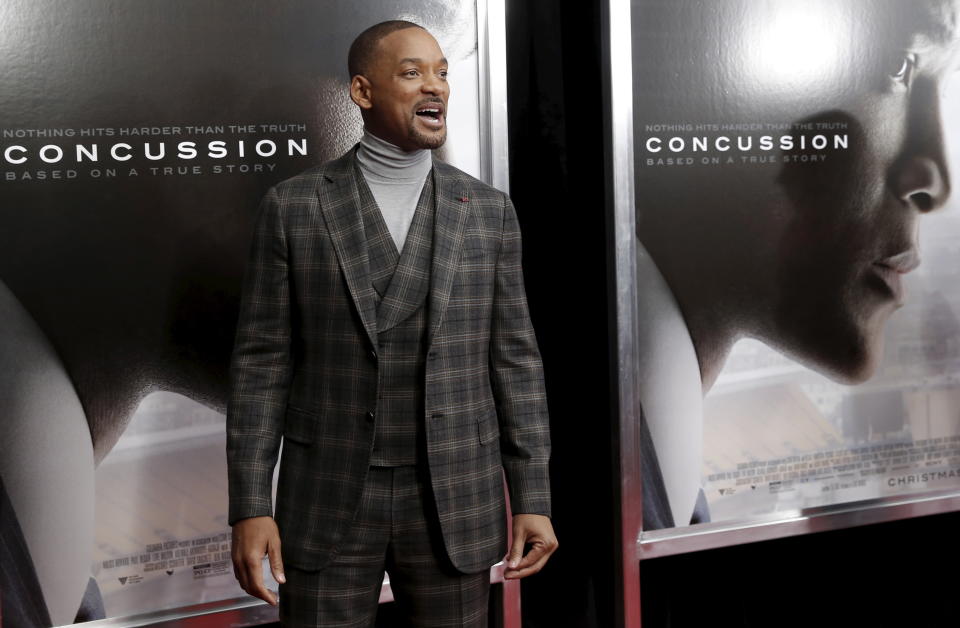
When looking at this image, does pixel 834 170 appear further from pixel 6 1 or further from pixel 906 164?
pixel 6 1

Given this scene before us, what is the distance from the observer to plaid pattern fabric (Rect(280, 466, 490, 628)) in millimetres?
1459

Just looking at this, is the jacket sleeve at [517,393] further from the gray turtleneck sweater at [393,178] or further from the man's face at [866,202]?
the man's face at [866,202]

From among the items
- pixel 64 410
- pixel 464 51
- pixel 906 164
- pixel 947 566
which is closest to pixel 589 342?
pixel 464 51

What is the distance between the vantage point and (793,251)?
2.55 meters

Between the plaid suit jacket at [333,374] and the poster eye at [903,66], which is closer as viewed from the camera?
the plaid suit jacket at [333,374]

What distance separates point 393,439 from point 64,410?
0.93 metres

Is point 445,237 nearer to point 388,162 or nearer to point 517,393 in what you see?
point 388,162

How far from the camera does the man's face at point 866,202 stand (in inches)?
101

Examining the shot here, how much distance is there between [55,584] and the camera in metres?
2.04

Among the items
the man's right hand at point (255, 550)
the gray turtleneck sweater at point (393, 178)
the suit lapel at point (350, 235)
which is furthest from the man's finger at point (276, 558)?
the gray turtleneck sweater at point (393, 178)

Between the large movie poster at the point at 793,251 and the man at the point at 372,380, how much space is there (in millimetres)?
1008

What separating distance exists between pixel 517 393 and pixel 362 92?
22.4 inches

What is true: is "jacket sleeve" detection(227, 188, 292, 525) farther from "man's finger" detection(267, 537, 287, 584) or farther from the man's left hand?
the man's left hand

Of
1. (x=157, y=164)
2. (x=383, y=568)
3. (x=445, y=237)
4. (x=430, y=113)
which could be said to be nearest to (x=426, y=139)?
(x=430, y=113)
